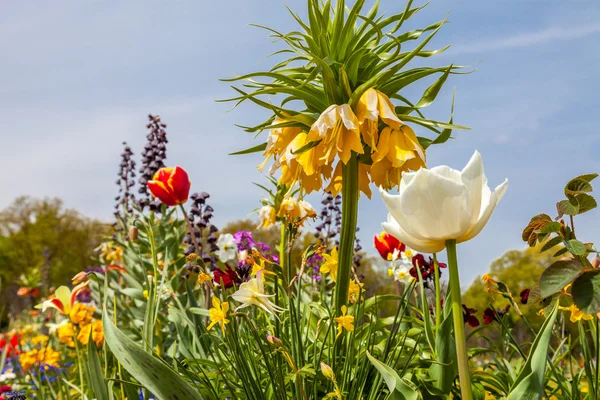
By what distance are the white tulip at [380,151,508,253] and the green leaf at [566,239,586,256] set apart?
0.22 meters

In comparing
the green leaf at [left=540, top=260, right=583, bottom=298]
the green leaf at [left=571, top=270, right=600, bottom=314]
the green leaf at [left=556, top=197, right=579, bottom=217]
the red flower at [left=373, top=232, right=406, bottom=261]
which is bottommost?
the green leaf at [left=571, top=270, right=600, bottom=314]

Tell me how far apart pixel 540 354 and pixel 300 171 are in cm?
137

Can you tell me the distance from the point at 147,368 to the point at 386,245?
277cm

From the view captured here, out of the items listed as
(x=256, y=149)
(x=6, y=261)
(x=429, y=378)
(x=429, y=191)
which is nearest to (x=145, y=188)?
(x=256, y=149)

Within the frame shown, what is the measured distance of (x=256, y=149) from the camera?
107 inches

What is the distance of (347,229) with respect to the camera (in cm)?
240

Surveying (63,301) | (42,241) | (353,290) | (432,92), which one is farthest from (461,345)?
(42,241)

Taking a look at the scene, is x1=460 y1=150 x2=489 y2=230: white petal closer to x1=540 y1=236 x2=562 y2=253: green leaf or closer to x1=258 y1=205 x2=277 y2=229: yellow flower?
x1=540 y1=236 x2=562 y2=253: green leaf

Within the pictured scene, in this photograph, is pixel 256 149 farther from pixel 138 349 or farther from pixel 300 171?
pixel 138 349

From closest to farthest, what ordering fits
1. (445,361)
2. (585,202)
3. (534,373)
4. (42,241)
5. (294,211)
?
(534,373)
(585,202)
(445,361)
(294,211)
(42,241)

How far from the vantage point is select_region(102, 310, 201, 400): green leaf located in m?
1.49

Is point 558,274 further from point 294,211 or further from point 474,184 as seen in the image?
point 294,211

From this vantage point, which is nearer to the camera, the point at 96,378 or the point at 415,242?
the point at 415,242

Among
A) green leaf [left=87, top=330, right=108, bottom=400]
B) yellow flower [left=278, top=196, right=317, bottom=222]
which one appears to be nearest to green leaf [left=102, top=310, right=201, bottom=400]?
green leaf [left=87, top=330, right=108, bottom=400]
